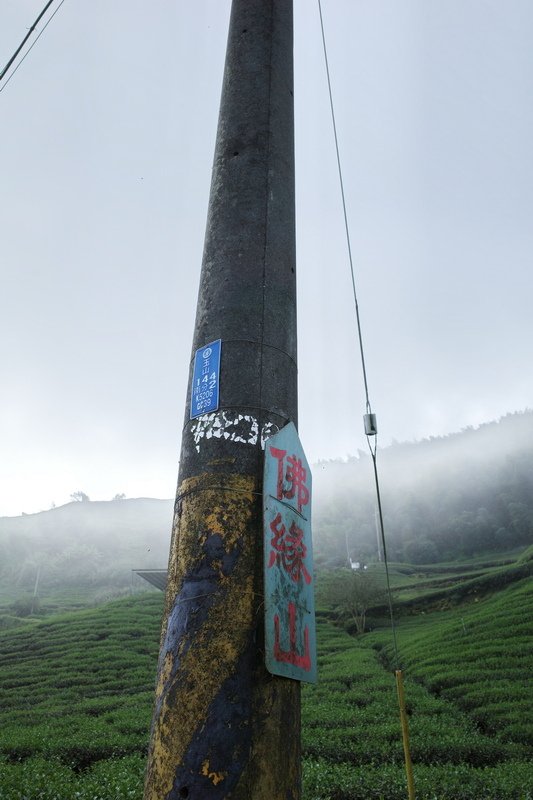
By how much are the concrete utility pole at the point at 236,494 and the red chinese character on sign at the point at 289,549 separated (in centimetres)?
6

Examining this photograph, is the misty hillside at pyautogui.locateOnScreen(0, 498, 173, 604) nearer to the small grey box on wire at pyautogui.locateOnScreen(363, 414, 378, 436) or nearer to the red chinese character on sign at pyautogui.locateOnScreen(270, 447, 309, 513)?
the small grey box on wire at pyautogui.locateOnScreen(363, 414, 378, 436)

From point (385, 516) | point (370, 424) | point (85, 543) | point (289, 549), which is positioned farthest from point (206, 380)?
point (85, 543)

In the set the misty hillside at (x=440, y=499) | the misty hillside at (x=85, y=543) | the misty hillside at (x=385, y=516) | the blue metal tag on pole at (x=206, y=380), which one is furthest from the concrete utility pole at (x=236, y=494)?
the misty hillside at (x=85, y=543)

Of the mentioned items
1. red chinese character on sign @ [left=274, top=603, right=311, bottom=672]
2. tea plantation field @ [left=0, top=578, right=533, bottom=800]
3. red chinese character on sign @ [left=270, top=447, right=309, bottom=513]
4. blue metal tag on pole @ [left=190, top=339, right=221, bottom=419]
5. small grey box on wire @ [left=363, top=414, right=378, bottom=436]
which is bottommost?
tea plantation field @ [left=0, top=578, right=533, bottom=800]

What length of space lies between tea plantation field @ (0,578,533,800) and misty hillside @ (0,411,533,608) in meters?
42.1

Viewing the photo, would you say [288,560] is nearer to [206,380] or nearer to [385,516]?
[206,380]

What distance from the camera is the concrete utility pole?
1772 mm

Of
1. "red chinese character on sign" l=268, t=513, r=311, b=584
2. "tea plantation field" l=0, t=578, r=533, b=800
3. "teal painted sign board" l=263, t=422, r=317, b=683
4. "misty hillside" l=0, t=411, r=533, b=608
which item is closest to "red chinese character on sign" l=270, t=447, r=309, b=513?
"teal painted sign board" l=263, t=422, r=317, b=683

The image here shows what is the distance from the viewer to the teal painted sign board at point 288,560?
200cm

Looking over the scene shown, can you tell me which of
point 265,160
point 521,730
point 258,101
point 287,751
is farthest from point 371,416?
point 521,730

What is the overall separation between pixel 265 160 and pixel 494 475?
96919 millimetres

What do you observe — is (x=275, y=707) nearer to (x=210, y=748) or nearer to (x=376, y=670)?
(x=210, y=748)

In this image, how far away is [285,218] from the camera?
9.77 ft

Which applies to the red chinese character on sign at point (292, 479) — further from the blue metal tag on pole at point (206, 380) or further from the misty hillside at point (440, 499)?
the misty hillside at point (440, 499)
